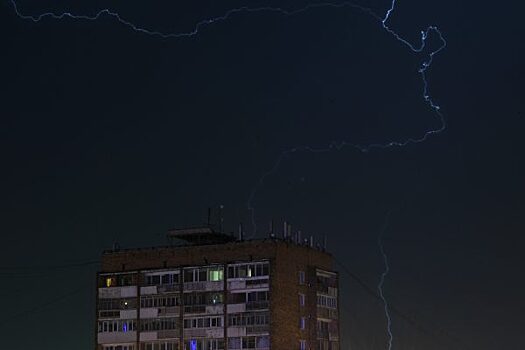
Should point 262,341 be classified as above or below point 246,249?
below

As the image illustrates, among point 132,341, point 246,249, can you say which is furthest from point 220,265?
point 132,341

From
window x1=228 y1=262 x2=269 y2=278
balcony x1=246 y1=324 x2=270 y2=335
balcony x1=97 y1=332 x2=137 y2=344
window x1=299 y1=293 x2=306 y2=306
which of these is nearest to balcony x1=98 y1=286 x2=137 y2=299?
balcony x1=97 y1=332 x2=137 y2=344

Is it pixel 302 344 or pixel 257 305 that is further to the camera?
pixel 302 344

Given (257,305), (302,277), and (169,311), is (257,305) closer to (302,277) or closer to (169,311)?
(302,277)

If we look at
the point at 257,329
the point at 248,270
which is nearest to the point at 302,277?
the point at 248,270

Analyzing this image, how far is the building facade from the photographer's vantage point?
95.9 meters

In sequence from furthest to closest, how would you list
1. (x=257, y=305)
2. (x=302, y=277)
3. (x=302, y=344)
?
(x=302, y=277)
(x=302, y=344)
(x=257, y=305)

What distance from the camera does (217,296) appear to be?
321 feet

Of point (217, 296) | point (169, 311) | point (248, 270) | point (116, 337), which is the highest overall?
point (248, 270)

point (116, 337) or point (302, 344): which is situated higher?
point (116, 337)

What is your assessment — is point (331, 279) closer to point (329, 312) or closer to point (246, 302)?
point (329, 312)

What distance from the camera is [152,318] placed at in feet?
331

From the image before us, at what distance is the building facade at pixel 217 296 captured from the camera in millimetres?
95875

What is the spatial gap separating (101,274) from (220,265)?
11.9 meters
